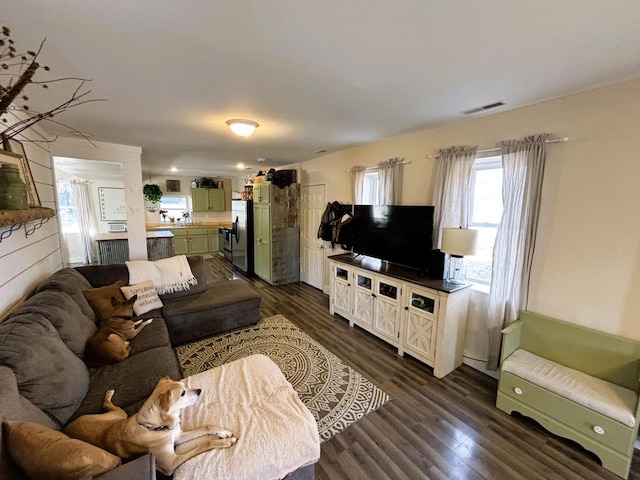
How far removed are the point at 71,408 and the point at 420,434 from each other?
7.22 ft

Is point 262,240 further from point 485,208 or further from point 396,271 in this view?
point 485,208

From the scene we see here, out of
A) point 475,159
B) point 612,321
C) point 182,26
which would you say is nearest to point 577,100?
point 475,159

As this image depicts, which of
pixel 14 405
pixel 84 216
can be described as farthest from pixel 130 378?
pixel 84 216

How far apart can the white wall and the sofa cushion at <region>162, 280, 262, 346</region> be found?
9.84ft

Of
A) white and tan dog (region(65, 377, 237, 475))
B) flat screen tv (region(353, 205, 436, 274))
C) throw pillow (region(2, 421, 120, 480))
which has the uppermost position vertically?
flat screen tv (region(353, 205, 436, 274))

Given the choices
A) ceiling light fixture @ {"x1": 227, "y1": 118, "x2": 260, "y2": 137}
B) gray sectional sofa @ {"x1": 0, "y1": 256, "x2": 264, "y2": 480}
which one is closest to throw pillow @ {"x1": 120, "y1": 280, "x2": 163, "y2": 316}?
gray sectional sofa @ {"x1": 0, "y1": 256, "x2": 264, "y2": 480}

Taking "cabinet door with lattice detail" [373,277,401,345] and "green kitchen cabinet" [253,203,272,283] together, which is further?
"green kitchen cabinet" [253,203,272,283]

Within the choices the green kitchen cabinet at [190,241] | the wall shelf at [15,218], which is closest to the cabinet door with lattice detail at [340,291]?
the wall shelf at [15,218]

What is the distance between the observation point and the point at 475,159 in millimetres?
2576

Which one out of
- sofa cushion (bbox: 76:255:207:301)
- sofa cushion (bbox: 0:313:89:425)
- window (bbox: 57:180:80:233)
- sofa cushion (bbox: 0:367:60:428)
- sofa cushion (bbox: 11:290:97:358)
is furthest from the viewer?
window (bbox: 57:180:80:233)

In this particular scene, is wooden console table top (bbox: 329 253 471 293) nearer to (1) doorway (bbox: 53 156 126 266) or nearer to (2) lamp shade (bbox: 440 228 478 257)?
(2) lamp shade (bbox: 440 228 478 257)

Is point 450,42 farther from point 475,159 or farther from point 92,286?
point 92,286

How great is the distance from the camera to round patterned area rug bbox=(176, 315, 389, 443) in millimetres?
2070

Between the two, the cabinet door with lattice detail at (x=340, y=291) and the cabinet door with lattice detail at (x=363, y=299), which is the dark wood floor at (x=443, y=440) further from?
the cabinet door with lattice detail at (x=340, y=291)
